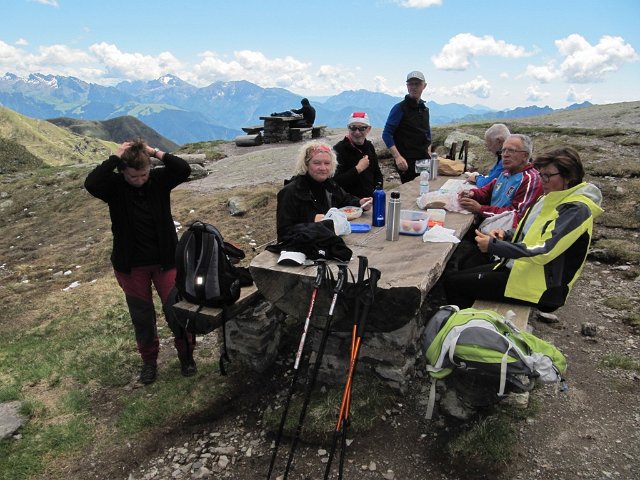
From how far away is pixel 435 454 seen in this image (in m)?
3.97

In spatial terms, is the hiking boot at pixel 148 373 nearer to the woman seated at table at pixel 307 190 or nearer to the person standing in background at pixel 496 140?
the woman seated at table at pixel 307 190

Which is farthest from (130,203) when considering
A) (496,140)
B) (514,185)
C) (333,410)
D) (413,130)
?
(413,130)

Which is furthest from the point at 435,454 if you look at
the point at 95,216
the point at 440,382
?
the point at 95,216

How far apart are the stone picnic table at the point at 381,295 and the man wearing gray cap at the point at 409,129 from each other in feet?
12.9

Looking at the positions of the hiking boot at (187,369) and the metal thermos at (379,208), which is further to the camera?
the hiking boot at (187,369)

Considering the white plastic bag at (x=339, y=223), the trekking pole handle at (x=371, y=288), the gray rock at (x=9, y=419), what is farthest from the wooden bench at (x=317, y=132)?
the trekking pole handle at (x=371, y=288)

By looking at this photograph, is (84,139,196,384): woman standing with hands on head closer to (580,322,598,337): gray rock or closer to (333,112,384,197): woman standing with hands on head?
(333,112,384,197): woman standing with hands on head

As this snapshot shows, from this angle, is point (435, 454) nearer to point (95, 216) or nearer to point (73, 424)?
point (73, 424)

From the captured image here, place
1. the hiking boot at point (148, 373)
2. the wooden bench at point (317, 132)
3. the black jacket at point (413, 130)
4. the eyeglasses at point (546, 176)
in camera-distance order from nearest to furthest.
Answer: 1. the eyeglasses at point (546, 176)
2. the hiking boot at point (148, 373)
3. the black jacket at point (413, 130)
4. the wooden bench at point (317, 132)

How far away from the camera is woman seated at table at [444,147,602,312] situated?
167 inches

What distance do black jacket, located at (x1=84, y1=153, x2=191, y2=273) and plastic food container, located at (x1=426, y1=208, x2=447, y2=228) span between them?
3162 mm

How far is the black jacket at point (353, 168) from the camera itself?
689cm

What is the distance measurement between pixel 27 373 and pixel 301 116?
818 inches

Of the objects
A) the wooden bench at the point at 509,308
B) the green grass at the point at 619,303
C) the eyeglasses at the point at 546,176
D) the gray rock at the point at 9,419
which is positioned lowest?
the gray rock at the point at 9,419
